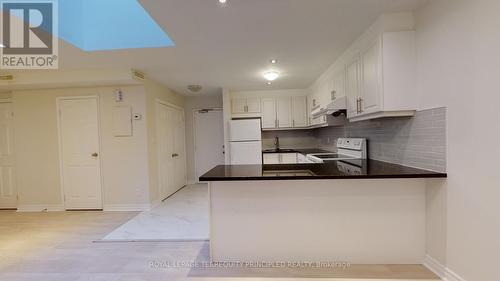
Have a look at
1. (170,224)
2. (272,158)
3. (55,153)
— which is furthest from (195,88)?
(170,224)

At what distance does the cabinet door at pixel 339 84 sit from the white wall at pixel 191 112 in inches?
132

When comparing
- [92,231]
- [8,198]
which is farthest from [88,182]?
[8,198]

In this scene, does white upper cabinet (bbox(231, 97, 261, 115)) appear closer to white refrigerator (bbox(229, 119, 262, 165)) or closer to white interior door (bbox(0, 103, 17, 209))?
white refrigerator (bbox(229, 119, 262, 165))

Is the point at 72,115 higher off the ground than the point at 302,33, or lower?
lower

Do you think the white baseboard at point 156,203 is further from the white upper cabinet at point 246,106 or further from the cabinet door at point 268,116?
the cabinet door at point 268,116

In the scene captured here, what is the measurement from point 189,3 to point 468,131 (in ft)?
7.38

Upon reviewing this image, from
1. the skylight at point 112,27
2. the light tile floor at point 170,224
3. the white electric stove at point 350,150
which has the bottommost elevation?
the light tile floor at point 170,224

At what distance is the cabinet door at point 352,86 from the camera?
9.57 feet

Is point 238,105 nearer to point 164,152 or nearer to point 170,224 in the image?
point 164,152

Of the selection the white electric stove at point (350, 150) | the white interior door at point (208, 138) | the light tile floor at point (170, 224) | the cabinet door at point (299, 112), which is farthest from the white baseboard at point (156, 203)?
the cabinet door at point (299, 112)

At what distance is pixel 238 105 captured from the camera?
5.75 meters

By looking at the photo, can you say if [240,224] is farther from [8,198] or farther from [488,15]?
[8,198]

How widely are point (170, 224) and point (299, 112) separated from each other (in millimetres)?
3590

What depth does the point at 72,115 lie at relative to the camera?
437 cm
